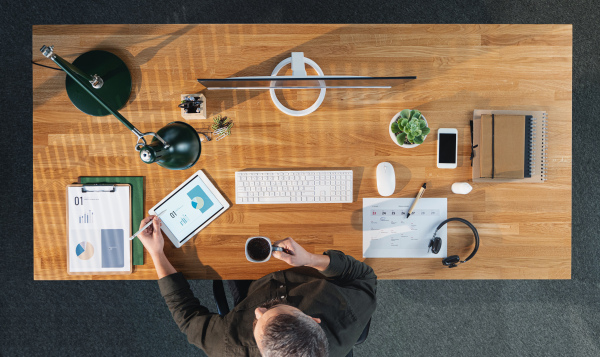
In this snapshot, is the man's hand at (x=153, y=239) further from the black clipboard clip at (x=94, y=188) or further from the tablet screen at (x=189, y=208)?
the black clipboard clip at (x=94, y=188)

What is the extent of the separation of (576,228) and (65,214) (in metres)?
2.75

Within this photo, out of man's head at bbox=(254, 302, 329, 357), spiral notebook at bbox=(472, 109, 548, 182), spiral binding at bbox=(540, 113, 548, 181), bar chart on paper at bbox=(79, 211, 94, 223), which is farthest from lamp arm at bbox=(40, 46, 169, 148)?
spiral binding at bbox=(540, 113, 548, 181)

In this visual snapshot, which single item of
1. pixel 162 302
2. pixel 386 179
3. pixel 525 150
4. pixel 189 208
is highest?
pixel 525 150

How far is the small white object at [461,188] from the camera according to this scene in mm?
1279

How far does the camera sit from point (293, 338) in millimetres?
1007

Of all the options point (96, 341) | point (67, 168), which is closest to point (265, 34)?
point (67, 168)

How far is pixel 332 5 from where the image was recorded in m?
2.07

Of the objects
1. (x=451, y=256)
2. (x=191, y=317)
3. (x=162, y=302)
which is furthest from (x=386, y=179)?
(x=162, y=302)

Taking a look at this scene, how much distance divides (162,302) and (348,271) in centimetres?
135

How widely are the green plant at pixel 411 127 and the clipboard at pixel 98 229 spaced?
107 cm

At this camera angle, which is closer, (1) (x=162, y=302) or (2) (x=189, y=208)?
(2) (x=189, y=208)

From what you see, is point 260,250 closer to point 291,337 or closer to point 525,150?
point 291,337

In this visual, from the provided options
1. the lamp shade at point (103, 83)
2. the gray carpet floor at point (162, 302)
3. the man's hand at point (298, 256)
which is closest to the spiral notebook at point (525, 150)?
the man's hand at point (298, 256)

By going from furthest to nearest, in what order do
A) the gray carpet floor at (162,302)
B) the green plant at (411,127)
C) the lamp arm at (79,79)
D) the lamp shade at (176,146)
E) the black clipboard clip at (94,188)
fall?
the gray carpet floor at (162,302)
the black clipboard clip at (94,188)
the green plant at (411,127)
the lamp shade at (176,146)
the lamp arm at (79,79)
